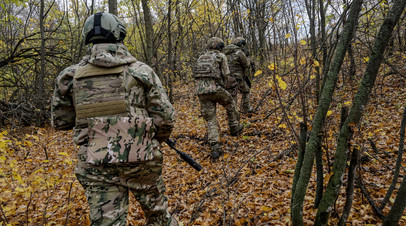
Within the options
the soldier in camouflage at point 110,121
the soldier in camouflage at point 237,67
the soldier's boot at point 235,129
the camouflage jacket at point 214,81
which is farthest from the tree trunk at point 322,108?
the soldier in camouflage at point 237,67

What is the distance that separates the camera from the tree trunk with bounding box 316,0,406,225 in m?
1.75

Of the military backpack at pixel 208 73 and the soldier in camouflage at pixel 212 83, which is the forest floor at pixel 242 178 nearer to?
the soldier in camouflage at pixel 212 83

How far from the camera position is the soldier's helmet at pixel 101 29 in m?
2.33

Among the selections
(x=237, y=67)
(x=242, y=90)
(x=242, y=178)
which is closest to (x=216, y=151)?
(x=242, y=178)

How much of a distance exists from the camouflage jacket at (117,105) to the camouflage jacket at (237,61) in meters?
4.55

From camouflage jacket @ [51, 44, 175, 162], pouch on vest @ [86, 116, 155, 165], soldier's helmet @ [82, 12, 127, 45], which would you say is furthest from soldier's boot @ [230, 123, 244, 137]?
soldier's helmet @ [82, 12, 127, 45]

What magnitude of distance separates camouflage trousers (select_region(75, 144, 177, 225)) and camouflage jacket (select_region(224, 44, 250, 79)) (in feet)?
16.1

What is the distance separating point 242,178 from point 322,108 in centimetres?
238

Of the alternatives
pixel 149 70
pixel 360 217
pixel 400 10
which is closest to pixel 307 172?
pixel 360 217

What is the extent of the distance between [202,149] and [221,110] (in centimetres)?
311

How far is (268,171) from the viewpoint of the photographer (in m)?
4.20

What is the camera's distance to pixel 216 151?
17.2 feet

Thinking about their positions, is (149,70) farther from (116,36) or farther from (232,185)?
(232,185)

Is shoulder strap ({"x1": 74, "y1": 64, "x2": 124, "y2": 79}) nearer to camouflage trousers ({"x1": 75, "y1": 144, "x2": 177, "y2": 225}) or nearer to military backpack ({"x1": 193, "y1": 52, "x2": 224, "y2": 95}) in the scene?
camouflage trousers ({"x1": 75, "y1": 144, "x2": 177, "y2": 225})
